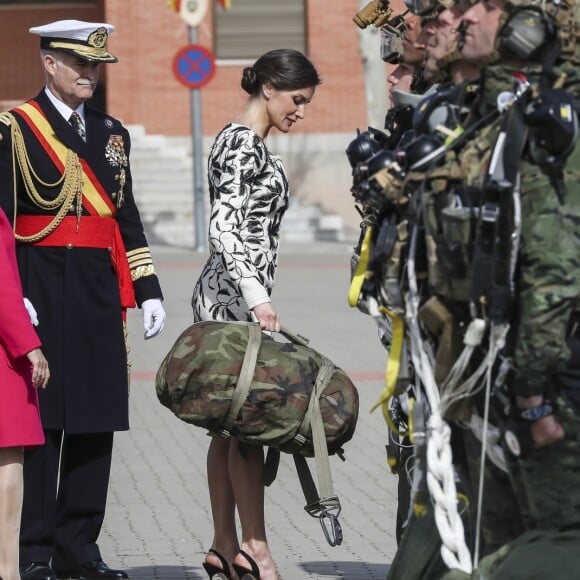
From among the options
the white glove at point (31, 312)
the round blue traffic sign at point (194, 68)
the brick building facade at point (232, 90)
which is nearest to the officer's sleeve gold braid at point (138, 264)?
the white glove at point (31, 312)

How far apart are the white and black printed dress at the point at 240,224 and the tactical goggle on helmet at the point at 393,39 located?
561 mm

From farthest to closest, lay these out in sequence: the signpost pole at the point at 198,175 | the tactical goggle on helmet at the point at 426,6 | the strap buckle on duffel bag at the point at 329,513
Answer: the signpost pole at the point at 198,175 → the strap buckle on duffel bag at the point at 329,513 → the tactical goggle on helmet at the point at 426,6

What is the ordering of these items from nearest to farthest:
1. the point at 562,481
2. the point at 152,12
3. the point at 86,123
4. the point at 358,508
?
the point at 562,481 → the point at 86,123 → the point at 358,508 → the point at 152,12

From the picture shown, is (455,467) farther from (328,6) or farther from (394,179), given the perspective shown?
(328,6)

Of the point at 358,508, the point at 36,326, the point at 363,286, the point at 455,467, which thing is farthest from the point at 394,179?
the point at 358,508

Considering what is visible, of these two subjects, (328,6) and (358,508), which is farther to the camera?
(328,6)

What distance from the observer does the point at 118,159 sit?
6.40 meters

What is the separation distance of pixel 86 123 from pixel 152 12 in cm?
2439

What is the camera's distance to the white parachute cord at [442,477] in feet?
13.4

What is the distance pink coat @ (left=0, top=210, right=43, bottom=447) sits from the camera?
5.41m

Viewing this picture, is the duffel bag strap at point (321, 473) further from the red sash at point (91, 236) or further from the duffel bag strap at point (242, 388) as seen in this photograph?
the red sash at point (91, 236)

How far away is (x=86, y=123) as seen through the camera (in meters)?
6.39

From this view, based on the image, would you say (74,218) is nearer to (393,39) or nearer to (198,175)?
(393,39)

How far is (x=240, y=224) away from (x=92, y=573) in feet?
4.77
